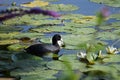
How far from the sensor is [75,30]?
534cm

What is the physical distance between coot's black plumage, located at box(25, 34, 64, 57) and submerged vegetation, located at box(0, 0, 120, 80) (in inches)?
3.8

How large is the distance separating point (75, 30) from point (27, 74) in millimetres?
1947

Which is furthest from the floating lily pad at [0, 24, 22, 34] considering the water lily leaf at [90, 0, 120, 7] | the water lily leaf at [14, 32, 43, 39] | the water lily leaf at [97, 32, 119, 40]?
the water lily leaf at [90, 0, 120, 7]

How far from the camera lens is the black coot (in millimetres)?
4410

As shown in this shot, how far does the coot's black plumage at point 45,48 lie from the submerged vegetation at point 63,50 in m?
0.10

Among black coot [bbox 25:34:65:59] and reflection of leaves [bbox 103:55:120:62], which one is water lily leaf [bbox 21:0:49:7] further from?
reflection of leaves [bbox 103:55:120:62]

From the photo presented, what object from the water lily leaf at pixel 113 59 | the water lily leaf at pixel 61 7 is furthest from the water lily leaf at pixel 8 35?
the water lily leaf at pixel 113 59

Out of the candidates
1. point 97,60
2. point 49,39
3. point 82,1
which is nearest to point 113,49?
point 97,60

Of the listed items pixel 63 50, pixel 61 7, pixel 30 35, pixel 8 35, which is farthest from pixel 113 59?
pixel 61 7

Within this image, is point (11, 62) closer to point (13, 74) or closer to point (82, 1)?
point (13, 74)

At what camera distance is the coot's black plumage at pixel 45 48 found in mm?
4410

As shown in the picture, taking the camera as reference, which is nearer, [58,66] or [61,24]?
[58,66]

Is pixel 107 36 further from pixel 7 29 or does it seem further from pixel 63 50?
pixel 7 29

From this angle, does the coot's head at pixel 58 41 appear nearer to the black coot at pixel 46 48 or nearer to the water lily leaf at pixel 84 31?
the black coot at pixel 46 48
